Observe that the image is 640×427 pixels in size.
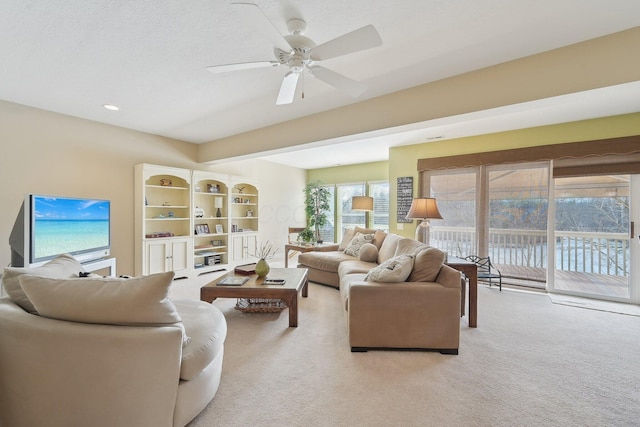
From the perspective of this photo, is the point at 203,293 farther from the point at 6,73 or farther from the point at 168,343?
the point at 6,73

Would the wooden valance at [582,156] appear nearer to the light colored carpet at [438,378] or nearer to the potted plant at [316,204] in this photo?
the light colored carpet at [438,378]

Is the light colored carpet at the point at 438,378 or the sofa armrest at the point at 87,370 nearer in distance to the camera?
the sofa armrest at the point at 87,370

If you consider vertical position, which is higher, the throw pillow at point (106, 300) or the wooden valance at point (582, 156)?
the wooden valance at point (582, 156)

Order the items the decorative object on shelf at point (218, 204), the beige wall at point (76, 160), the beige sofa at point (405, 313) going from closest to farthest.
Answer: the beige sofa at point (405, 313) → the beige wall at point (76, 160) → the decorative object on shelf at point (218, 204)

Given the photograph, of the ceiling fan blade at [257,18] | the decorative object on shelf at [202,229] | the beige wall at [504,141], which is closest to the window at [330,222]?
the beige wall at [504,141]

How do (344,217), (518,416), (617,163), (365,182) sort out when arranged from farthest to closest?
1. (344,217)
2. (365,182)
3. (617,163)
4. (518,416)

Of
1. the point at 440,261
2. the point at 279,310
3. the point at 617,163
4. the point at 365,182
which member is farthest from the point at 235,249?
the point at 617,163

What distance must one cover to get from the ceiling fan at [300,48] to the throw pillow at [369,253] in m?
2.52

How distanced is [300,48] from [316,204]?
208 inches

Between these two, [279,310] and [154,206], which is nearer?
[279,310]

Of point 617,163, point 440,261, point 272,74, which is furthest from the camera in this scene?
point 617,163

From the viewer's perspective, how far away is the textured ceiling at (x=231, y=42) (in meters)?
1.73

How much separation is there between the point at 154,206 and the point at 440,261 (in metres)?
4.31

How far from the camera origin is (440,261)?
2.39m
